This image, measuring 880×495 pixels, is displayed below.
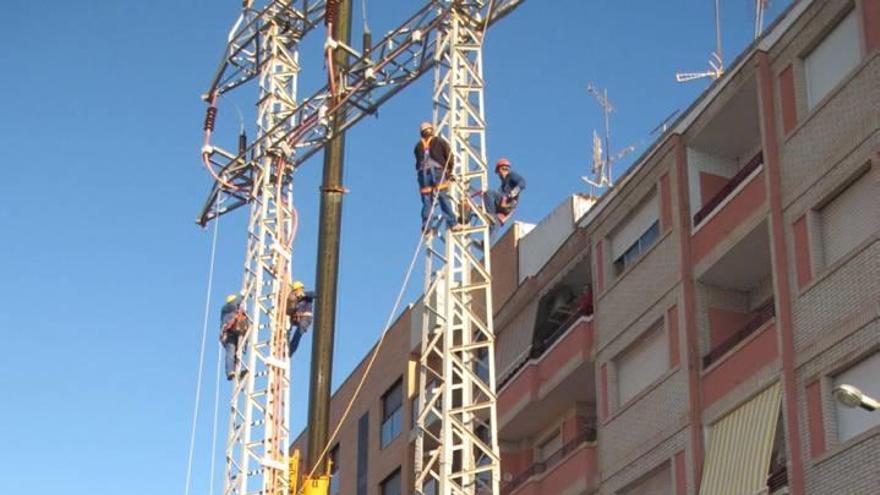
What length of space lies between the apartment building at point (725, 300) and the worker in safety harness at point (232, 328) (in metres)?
6.14

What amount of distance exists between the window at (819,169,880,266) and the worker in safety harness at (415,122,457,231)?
717 centimetres

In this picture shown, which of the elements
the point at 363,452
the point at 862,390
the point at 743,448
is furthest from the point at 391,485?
the point at 862,390

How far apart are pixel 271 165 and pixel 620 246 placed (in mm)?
10774

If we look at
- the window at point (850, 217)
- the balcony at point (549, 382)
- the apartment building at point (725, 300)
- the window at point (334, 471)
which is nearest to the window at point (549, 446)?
the apartment building at point (725, 300)

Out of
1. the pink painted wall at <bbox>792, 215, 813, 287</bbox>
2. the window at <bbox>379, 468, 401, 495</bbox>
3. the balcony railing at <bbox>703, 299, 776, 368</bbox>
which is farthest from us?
the window at <bbox>379, 468, 401, 495</bbox>

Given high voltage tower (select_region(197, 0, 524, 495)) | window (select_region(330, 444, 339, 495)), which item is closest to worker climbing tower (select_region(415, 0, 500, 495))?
high voltage tower (select_region(197, 0, 524, 495))

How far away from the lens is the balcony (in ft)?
108

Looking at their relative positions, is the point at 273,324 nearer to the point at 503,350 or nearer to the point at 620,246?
the point at 503,350

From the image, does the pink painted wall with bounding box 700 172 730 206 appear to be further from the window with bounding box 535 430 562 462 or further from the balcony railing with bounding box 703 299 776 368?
the window with bounding box 535 430 562 462

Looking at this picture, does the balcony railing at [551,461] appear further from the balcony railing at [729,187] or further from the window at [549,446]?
the balcony railing at [729,187]

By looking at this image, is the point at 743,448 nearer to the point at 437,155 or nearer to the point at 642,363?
the point at 642,363

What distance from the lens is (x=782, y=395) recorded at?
25.3 metres

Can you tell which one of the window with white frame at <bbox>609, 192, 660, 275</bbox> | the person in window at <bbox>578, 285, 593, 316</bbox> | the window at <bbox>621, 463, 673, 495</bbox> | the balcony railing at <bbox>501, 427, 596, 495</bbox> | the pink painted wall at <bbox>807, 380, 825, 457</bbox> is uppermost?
the window with white frame at <bbox>609, 192, 660, 275</bbox>

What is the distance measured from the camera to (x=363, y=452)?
46.7 meters
